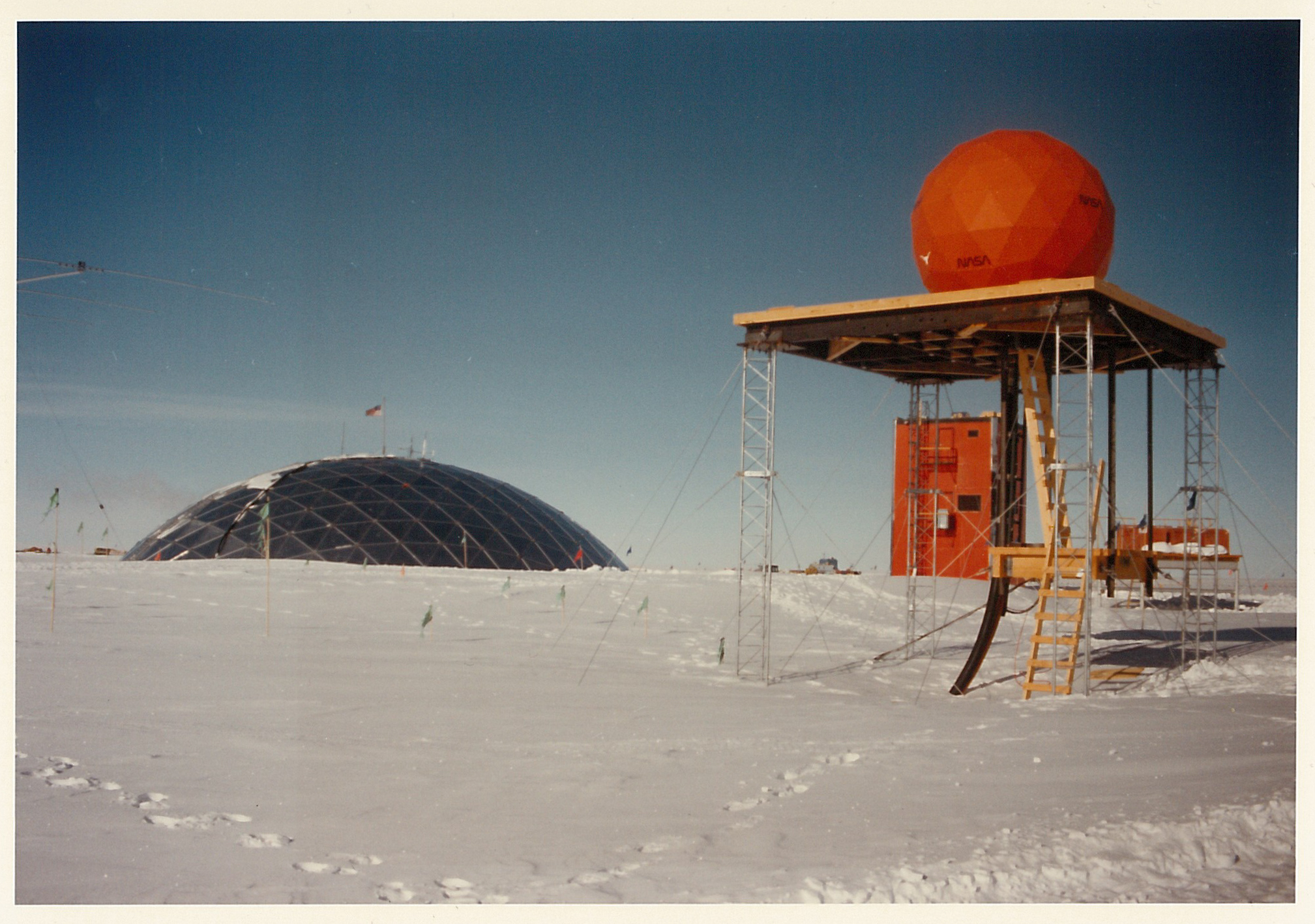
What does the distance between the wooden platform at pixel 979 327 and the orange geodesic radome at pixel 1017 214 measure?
0.68 meters

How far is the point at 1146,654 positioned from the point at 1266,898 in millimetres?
12872

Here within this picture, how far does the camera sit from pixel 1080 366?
16.8 meters

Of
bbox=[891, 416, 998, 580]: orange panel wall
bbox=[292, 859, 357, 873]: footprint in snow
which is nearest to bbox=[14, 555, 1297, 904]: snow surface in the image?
bbox=[292, 859, 357, 873]: footprint in snow

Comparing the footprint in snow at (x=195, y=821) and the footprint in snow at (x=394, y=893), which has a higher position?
the footprint in snow at (x=195, y=821)

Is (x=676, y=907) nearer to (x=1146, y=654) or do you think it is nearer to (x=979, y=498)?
(x=1146, y=654)

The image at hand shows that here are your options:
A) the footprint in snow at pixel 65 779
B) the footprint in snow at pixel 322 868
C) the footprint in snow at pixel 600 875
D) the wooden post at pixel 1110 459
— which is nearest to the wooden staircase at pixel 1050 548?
the wooden post at pixel 1110 459

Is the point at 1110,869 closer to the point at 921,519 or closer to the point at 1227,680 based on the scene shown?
the point at 1227,680

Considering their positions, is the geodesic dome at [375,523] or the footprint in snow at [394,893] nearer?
the footprint in snow at [394,893]

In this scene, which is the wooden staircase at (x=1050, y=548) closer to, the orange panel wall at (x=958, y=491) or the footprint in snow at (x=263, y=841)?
the footprint in snow at (x=263, y=841)

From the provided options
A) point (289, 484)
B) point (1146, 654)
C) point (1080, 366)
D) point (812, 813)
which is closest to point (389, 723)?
point (812, 813)

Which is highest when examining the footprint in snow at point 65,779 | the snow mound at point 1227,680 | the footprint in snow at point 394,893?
the footprint in snow at point 65,779

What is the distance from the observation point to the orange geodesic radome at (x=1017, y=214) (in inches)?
548

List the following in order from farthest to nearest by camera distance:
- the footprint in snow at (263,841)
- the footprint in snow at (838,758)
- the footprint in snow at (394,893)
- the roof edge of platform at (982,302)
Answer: the roof edge of platform at (982,302) → the footprint in snow at (838,758) → the footprint in snow at (263,841) → the footprint in snow at (394,893)

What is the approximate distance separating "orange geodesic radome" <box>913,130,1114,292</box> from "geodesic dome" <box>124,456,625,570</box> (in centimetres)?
2291
